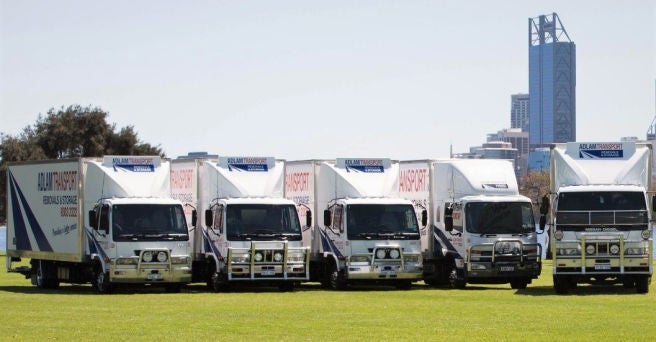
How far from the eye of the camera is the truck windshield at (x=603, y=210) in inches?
1462

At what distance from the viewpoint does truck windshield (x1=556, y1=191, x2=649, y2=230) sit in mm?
37125

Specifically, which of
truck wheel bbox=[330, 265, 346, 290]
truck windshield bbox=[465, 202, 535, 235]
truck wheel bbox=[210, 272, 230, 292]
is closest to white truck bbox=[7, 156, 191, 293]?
truck wheel bbox=[210, 272, 230, 292]

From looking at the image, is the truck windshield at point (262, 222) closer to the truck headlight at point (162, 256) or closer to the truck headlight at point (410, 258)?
the truck headlight at point (162, 256)

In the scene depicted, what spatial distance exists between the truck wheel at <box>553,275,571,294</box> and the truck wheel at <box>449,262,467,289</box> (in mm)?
3881

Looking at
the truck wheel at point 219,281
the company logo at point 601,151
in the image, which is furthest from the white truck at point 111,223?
the company logo at point 601,151

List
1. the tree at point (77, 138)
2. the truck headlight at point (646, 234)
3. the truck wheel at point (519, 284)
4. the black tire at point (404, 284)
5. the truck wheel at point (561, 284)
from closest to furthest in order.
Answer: the truck headlight at point (646, 234) → the truck wheel at point (561, 284) → the black tire at point (404, 284) → the truck wheel at point (519, 284) → the tree at point (77, 138)

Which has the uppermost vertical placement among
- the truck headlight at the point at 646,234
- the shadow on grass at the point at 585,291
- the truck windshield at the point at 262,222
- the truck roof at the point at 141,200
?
the truck roof at the point at 141,200

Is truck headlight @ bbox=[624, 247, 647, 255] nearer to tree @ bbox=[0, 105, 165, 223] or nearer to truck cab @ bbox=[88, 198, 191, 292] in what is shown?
truck cab @ bbox=[88, 198, 191, 292]

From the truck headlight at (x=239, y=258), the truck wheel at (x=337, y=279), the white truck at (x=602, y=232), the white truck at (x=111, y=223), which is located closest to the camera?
the white truck at (x=602, y=232)

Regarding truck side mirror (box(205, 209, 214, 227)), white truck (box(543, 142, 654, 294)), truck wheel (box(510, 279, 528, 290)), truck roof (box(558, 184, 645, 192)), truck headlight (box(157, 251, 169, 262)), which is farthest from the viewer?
truck wheel (box(510, 279, 528, 290))

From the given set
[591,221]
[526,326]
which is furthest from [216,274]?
[526,326]

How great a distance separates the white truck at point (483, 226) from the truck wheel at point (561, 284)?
2863 millimetres

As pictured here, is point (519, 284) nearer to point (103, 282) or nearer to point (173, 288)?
point (173, 288)

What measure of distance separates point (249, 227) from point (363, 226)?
11.0 ft
